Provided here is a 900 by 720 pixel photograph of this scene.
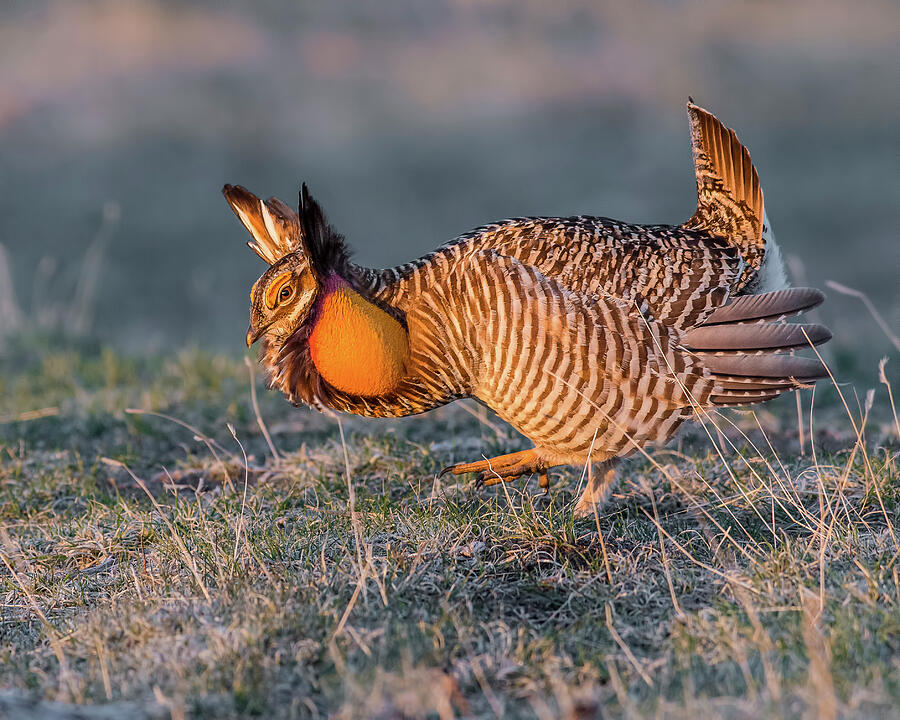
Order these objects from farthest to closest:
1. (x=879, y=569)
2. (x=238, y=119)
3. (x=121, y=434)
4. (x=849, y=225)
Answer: (x=238, y=119), (x=849, y=225), (x=121, y=434), (x=879, y=569)

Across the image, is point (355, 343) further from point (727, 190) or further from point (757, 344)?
point (727, 190)

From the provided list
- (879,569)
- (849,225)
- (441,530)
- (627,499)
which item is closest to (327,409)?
(441,530)

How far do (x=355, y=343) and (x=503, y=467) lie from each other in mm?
772

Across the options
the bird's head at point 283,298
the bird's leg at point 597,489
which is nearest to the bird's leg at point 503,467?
A: the bird's leg at point 597,489

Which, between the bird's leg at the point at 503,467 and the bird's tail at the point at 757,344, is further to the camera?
the bird's leg at the point at 503,467

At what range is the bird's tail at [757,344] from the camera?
3.67 m

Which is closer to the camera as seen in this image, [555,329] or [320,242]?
[555,329]

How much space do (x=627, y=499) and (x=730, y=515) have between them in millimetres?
414

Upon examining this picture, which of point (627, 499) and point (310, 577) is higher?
point (627, 499)

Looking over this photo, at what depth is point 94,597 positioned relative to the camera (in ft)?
10.6

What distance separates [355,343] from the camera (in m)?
3.83

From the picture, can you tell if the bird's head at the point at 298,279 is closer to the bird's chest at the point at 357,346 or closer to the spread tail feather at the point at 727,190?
the bird's chest at the point at 357,346

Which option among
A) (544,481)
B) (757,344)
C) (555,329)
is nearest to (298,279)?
(555,329)

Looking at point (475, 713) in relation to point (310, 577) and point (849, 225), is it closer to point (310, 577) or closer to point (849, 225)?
point (310, 577)
